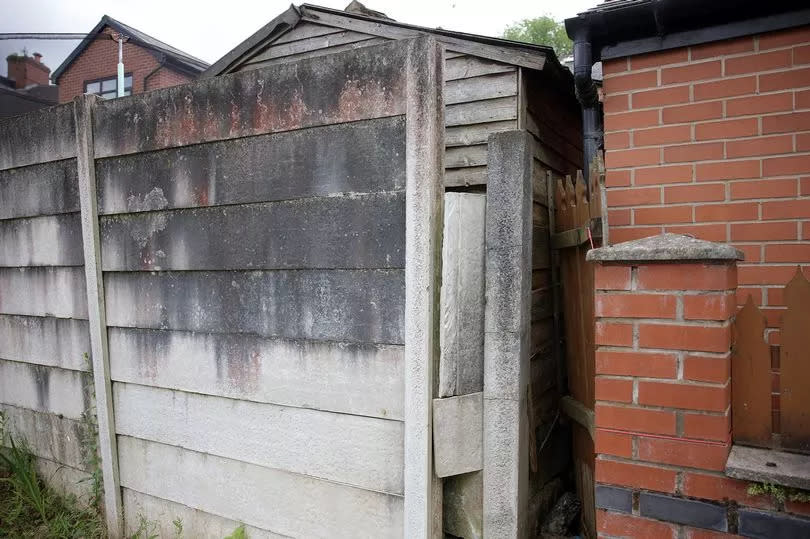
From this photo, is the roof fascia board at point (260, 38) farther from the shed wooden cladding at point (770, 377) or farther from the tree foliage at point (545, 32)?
the tree foliage at point (545, 32)

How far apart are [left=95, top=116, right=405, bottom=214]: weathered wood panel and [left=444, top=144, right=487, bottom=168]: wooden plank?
8.90 feet

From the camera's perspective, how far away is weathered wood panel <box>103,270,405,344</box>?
82.9 inches

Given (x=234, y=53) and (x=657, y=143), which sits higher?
(x=234, y=53)

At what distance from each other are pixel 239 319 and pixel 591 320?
1.56m

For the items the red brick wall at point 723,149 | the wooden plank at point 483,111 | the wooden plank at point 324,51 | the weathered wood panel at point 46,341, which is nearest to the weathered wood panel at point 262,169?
the weathered wood panel at point 46,341

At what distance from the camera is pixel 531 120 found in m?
4.77

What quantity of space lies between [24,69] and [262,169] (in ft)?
81.7

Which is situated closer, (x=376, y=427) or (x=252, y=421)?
(x=376, y=427)

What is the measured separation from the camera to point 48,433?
324 cm

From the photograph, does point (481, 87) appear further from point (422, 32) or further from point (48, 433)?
point (48, 433)

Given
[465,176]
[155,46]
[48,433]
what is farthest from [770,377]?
[155,46]

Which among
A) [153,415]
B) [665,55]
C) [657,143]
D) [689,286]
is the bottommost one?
[153,415]

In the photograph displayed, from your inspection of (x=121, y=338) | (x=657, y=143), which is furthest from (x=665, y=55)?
(x=121, y=338)

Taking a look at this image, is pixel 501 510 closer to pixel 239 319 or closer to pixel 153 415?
pixel 239 319
